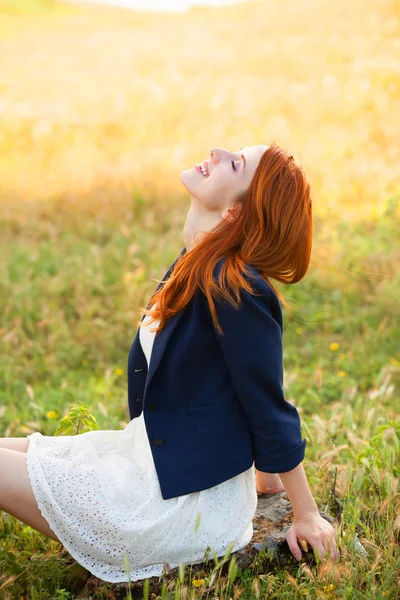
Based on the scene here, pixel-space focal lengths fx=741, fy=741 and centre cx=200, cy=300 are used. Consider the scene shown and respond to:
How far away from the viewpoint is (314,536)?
2.46m

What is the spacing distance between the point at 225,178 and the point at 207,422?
80 centimetres

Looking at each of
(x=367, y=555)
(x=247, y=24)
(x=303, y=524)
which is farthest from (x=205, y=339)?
(x=247, y=24)

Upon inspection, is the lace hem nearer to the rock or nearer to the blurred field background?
the rock

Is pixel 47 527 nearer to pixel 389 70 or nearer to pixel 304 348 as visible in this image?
pixel 304 348

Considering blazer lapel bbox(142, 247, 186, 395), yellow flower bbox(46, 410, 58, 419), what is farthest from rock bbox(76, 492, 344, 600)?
yellow flower bbox(46, 410, 58, 419)

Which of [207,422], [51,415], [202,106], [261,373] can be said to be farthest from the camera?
[202,106]

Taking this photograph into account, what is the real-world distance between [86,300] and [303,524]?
3109 millimetres

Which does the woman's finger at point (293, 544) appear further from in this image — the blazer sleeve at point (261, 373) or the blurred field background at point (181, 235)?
the blazer sleeve at point (261, 373)

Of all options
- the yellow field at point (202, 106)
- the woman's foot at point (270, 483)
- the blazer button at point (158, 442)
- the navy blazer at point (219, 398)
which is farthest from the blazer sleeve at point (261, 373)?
the yellow field at point (202, 106)

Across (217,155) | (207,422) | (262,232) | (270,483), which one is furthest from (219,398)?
(217,155)

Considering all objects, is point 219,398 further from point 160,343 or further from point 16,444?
point 16,444

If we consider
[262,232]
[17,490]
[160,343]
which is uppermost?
[262,232]

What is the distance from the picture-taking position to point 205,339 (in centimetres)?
241

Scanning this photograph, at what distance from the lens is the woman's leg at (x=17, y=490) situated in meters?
2.35
